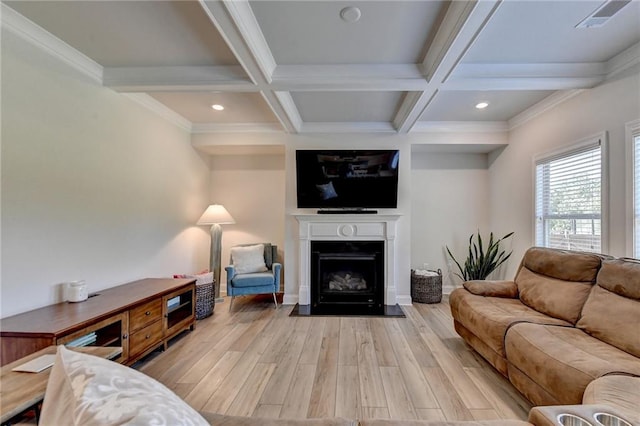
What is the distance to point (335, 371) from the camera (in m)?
2.44

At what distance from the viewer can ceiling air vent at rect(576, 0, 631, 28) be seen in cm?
189

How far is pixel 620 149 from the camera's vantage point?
8.37 feet

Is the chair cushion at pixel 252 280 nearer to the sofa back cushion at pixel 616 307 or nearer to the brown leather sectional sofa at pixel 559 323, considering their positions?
the brown leather sectional sofa at pixel 559 323

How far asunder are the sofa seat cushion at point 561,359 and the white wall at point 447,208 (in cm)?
271

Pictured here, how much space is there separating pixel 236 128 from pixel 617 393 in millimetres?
4548

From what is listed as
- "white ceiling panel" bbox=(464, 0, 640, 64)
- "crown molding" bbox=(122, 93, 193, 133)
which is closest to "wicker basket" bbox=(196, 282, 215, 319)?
"crown molding" bbox=(122, 93, 193, 133)

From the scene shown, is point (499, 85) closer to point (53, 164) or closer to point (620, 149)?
point (620, 149)

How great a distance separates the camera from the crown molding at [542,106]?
3.10 meters

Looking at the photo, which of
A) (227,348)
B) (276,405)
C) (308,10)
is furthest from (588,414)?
(227,348)

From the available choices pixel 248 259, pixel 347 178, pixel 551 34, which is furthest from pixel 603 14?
pixel 248 259

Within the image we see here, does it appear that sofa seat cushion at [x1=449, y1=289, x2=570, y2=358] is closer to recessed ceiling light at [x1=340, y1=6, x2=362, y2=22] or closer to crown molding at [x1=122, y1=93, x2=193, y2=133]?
recessed ceiling light at [x1=340, y1=6, x2=362, y2=22]

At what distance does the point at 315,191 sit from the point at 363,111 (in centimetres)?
130

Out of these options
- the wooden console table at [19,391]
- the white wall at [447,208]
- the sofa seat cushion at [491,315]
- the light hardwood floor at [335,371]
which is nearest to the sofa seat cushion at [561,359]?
the sofa seat cushion at [491,315]

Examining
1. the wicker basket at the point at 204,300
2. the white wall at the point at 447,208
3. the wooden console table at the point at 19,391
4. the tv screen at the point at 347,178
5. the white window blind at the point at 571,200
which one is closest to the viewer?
the wooden console table at the point at 19,391
